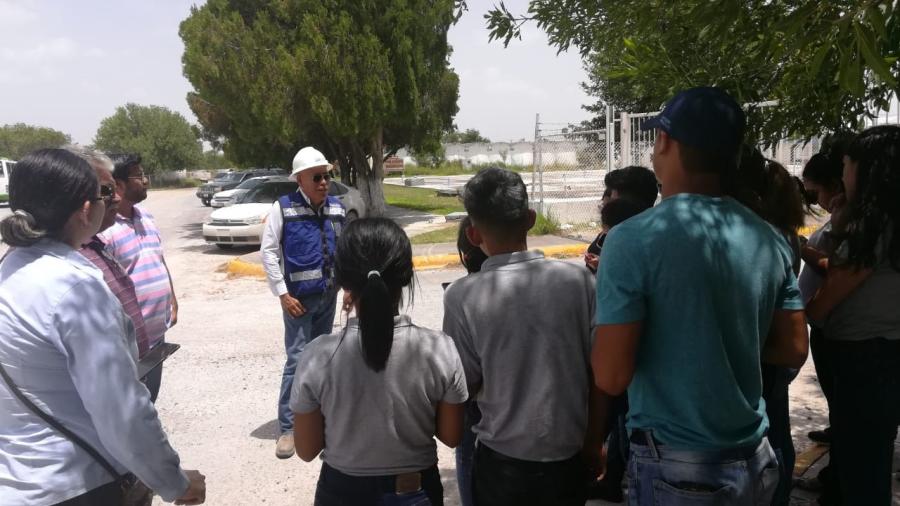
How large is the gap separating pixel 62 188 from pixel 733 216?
1.82m

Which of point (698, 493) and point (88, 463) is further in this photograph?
point (88, 463)

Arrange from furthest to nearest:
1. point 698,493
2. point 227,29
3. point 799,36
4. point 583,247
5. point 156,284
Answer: point 227,29
point 583,247
point 156,284
point 799,36
point 698,493

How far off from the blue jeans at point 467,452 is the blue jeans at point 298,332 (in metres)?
1.84

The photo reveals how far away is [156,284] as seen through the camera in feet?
11.0

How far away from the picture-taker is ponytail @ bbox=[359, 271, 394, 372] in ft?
6.16

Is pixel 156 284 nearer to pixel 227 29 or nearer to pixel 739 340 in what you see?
pixel 739 340

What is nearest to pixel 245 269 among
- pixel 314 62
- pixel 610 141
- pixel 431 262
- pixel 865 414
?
pixel 431 262

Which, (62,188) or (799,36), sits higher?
(799,36)

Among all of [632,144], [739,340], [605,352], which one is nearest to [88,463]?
[605,352]

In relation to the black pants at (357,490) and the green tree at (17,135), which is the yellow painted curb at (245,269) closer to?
the black pants at (357,490)

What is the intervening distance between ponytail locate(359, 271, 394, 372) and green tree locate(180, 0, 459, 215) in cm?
1384

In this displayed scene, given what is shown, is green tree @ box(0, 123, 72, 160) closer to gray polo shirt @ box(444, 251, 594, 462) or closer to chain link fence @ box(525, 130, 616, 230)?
chain link fence @ box(525, 130, 616, 230)

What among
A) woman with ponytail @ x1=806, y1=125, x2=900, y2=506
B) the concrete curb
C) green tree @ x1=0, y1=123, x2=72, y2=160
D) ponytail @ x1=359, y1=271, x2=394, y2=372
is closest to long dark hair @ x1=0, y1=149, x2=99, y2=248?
ponytail @ x1=359, y1=271, x2=394, y2=372

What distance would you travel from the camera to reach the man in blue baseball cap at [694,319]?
160 centimetres
